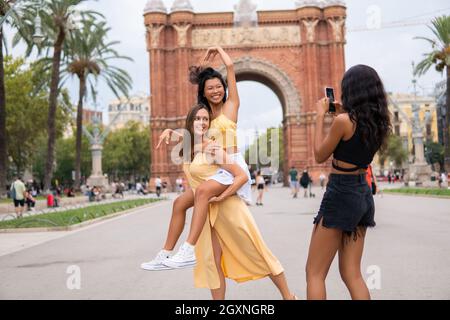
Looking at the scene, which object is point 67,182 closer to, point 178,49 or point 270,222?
point 178,49

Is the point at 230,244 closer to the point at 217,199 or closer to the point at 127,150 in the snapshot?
the point at 217,199

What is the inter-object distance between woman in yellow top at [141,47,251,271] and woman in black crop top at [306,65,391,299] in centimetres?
82

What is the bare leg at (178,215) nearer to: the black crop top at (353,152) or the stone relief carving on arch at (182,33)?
the black crop top at (353,152)

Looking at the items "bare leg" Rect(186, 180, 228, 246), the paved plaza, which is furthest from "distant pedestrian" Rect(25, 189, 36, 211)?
"bare leg" Rect(186, 180, 228, 246)

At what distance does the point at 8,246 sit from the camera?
11.7m

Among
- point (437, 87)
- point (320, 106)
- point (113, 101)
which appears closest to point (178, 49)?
point (320, 106)

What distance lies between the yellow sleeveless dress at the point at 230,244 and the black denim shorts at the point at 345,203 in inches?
25.0

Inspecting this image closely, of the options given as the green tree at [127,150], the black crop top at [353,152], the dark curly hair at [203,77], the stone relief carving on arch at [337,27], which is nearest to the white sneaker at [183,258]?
the dark curly hair at [203,77]

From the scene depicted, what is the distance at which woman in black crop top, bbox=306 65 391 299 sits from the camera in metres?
3.89

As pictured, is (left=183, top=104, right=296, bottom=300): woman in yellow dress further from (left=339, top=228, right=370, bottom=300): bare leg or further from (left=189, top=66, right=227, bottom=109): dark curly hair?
(left=339, top=228, right=370, bottom=300): bare leg

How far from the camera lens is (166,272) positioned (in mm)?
7715

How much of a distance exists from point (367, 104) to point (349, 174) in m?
0.48

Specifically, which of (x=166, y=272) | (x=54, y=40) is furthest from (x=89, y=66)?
(x=166, y=272)

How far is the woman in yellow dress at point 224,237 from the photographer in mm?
4438
